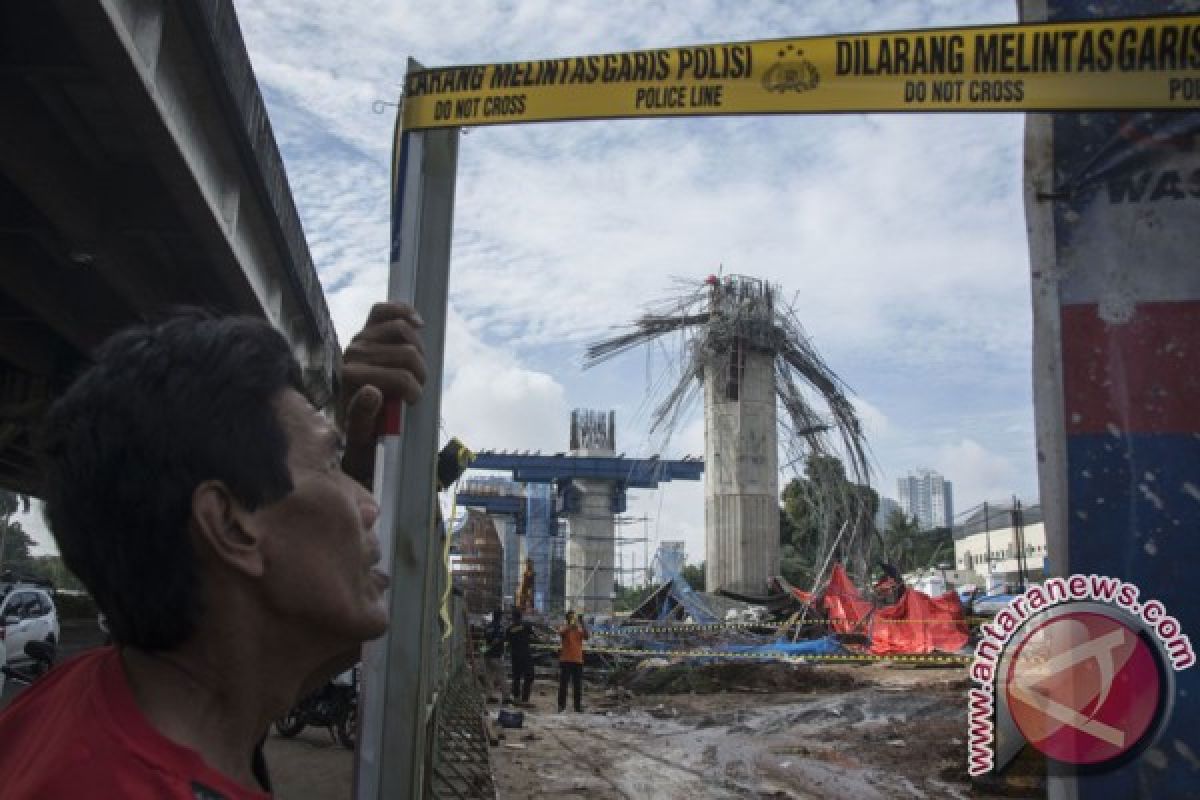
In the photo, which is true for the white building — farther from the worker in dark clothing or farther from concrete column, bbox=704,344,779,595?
the worker in dark clothing

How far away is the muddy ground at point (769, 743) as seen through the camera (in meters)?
7.51

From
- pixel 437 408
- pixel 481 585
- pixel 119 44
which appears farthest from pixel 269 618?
pixel 481 585

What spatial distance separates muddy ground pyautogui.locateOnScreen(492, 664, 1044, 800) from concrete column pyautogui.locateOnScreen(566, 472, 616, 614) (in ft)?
50.8

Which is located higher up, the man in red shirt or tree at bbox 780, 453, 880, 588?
tree at bbox 780, 453, 880, 588

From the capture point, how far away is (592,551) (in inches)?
1256

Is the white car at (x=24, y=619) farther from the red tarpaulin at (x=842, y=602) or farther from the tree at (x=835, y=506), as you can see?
the red tarpaulin at (x=842, y=602)

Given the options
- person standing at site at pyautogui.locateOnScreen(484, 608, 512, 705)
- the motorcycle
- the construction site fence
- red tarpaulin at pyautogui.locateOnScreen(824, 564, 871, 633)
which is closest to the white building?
red tarpaulin at pyautogui.locateOnScreen(824, 564, 871, 633)

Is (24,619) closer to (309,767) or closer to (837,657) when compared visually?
(309,767)

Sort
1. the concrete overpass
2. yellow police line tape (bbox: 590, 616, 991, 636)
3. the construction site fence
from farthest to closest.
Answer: yellow police line tape (bbox: 590, 616, 991, 636)
the concrete overpass
the construction site fence

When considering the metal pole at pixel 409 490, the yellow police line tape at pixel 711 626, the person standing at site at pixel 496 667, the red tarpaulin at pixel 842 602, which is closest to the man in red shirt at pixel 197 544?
the metal pole at pixel 409 490

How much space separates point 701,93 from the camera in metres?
2.39

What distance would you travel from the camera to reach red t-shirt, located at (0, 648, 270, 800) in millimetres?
884

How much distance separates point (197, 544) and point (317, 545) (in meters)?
0.15

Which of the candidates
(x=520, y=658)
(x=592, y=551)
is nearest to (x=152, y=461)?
(x=520, y=658)
